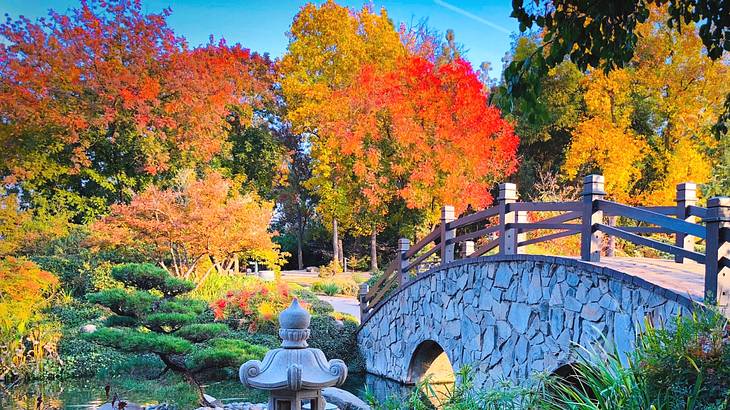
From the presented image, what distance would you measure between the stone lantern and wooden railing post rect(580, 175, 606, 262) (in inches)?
145

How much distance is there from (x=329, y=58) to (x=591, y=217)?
16124mm

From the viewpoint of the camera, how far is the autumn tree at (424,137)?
17266 mm

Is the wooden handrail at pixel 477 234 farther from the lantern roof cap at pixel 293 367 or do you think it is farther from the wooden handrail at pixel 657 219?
the lantern roof cap at pixel 293 367

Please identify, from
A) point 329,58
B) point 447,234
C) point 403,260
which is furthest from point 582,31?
point 329,58

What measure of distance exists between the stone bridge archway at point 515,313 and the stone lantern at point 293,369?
2.09 meters

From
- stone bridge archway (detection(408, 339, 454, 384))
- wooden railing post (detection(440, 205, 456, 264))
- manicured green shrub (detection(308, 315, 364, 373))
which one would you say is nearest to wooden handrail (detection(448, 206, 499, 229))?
wooden railing post (detection(440, 205, 456, 264))

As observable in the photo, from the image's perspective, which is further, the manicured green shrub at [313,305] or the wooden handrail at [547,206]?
the manicured green shrub at [313,305]

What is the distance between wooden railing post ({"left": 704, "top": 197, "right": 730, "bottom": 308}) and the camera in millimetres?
4672

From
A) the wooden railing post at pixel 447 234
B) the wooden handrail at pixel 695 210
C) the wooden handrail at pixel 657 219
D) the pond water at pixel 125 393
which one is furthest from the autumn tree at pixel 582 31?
the pond water at pixel 125 393

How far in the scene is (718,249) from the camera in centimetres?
470

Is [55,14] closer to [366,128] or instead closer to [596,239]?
[366,128]

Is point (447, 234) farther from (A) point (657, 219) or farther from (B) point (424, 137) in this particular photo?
(B) point (424, 137)

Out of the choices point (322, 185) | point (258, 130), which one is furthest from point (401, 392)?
point (258, 130)

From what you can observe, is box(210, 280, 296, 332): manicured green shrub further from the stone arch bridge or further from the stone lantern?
the stone lantern
